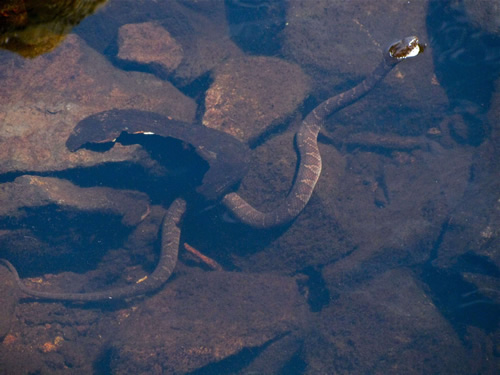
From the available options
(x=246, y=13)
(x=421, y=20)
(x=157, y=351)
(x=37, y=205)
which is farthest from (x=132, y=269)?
(x=421, y=20)

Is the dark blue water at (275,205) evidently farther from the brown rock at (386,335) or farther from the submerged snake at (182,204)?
the submerged snake at (182,204)

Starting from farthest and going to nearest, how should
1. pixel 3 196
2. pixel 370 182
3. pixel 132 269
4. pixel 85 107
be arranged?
1. pixel 370 182
2. pixel 132 269
3. pixel 85 107
4. pixel 3 196

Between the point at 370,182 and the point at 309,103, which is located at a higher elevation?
the point at 309,103

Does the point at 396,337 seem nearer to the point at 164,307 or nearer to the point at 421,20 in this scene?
the point at 164,307

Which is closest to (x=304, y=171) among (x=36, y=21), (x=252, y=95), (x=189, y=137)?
(x=252, y=95)

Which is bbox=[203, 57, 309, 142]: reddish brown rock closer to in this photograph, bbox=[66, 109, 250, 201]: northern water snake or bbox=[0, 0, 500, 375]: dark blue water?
bbox=[0, 0, 500, 375]: dark blue water

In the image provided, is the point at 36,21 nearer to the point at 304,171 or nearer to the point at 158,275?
the point at 158,275
